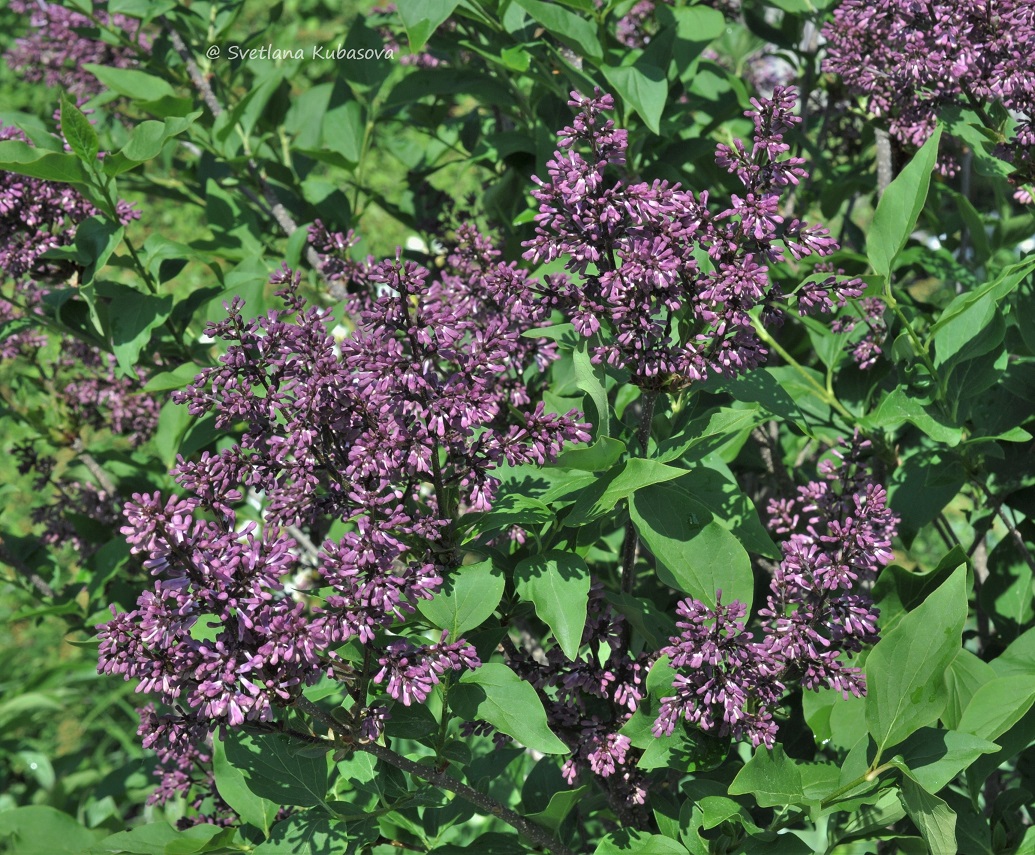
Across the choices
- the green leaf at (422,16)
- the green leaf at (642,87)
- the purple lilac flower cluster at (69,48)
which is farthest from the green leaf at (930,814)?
the purple lilac flower cluster at (69,48)

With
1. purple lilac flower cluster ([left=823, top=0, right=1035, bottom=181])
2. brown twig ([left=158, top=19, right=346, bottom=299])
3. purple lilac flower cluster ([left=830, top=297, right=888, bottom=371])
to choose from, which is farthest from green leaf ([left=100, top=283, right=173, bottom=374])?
purple lilac flower cluster ([left=823, top=0, right=1035, bottom=181])

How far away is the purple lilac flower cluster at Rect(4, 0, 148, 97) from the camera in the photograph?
3.30 meters

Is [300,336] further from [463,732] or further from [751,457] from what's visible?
[751,457]

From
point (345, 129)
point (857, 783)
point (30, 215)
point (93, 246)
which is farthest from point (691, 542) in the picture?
point (345, 129)

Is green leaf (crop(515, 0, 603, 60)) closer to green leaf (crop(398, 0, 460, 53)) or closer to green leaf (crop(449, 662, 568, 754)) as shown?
green leaf (crop(398, 0, 460, 53))

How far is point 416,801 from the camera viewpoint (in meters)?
1.80

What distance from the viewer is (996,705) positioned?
5.65 feet

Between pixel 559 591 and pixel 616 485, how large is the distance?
188 mm

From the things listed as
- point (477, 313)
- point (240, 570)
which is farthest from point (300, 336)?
point (477, 313)

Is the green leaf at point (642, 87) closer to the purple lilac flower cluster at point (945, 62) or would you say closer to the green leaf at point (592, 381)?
the purple lilac flower cluster at point (945, 62)

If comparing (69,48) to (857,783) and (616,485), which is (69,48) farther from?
(857,783)

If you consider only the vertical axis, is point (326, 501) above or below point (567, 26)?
Answer: below

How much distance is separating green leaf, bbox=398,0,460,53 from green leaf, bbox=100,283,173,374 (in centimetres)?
89

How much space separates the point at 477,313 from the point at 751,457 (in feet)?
2.87
